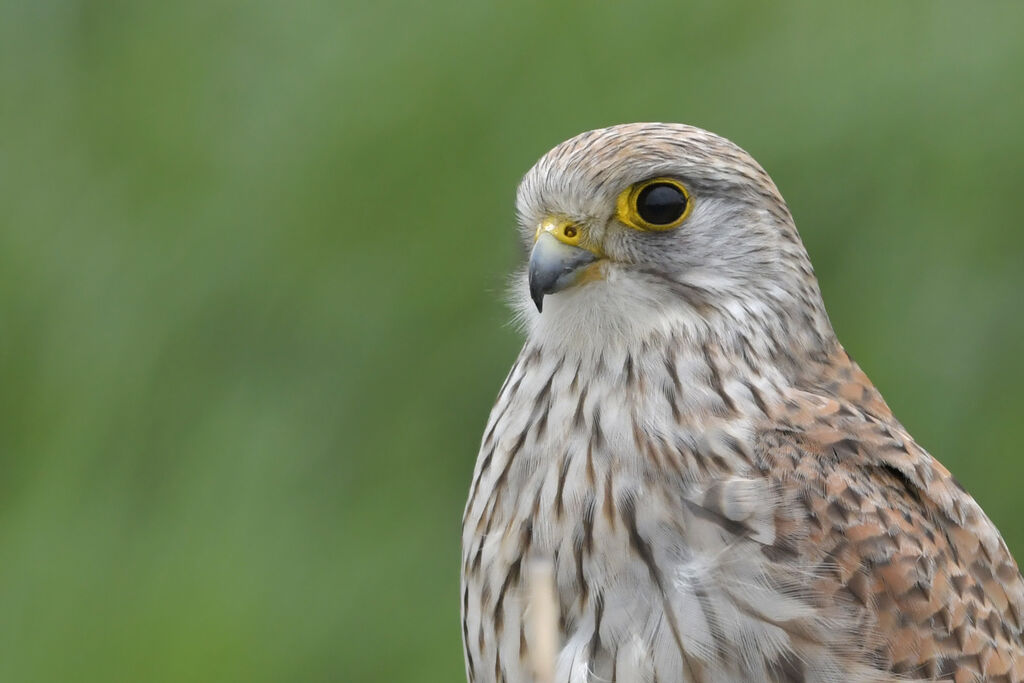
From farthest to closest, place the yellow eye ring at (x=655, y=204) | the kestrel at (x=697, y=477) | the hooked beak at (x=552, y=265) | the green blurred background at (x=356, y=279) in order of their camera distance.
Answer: the green blurred background at (x=356, y=279), the yellow eye ring at (x=655, y=204), the hooked beak at (x=552, y=265), the kestrel at (x=697, y=477)

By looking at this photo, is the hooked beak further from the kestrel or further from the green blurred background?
the green blurred background

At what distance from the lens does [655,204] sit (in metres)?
3.50

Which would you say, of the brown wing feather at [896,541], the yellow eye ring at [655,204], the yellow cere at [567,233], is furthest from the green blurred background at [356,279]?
the yellow cere at [567,233]

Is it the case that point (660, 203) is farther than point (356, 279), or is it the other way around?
point (356, 279)

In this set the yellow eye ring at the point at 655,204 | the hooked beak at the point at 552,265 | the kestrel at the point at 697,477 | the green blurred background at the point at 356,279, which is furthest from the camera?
the green blurred background at the point at 356,279

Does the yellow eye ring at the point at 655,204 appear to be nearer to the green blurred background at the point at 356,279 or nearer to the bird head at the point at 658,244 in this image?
the bird head at the point at 658,244

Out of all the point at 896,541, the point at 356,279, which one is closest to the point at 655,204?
the point at 896,541

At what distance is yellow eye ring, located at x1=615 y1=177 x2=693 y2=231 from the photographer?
3475 mm

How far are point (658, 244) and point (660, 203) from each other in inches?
3.9

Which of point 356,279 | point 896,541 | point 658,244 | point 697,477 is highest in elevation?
point 658,244

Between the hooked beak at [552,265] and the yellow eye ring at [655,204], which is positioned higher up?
the yellow eye ring at [655,204]

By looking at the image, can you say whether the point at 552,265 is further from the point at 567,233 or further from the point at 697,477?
the point at 697,477

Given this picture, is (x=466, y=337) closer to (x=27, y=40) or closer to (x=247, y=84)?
(x=247, y=84)

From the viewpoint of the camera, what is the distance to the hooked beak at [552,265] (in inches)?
132
